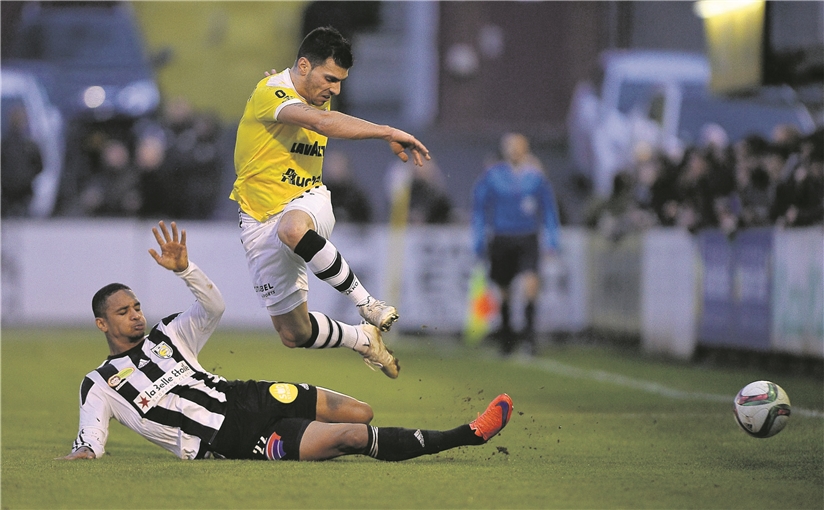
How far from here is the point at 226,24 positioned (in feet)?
76.9

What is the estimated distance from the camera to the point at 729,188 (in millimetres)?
13125

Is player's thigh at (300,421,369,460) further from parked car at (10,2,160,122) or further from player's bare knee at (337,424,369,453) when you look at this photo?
parked car at (10,2,160,122)

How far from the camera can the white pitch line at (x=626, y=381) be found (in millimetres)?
9758

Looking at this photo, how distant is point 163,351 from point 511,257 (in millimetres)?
8359

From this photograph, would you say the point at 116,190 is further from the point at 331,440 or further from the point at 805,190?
the point at 331,440

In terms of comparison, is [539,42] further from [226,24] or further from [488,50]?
[226,24]

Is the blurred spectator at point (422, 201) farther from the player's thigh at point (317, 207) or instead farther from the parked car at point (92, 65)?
the player's thigh at point (317, 207)

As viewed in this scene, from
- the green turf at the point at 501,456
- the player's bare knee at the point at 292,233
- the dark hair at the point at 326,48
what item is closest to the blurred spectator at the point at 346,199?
the green turf at the point at 501,456

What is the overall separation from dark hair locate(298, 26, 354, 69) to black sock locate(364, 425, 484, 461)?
2098 mm

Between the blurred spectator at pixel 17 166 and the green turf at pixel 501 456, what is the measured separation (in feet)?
21.1

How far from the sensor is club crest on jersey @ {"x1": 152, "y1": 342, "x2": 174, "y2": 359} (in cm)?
663

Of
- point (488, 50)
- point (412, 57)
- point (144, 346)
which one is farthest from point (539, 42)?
point (144, 346)

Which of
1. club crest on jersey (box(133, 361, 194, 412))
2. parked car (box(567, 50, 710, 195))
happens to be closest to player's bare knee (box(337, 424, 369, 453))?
club crest on jersey (box(133, 361, 194, 412))

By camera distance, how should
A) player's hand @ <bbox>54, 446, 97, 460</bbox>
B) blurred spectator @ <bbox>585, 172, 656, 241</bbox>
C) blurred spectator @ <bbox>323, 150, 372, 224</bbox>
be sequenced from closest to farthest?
player's hand @ <bbox>54, 446, 97, 460</bbox>, blurred spectator @ <bbox>585, 172, 656, 241</bbox>, blurred spectator @ <bbox>323, 150, 372, 224</bbox>
